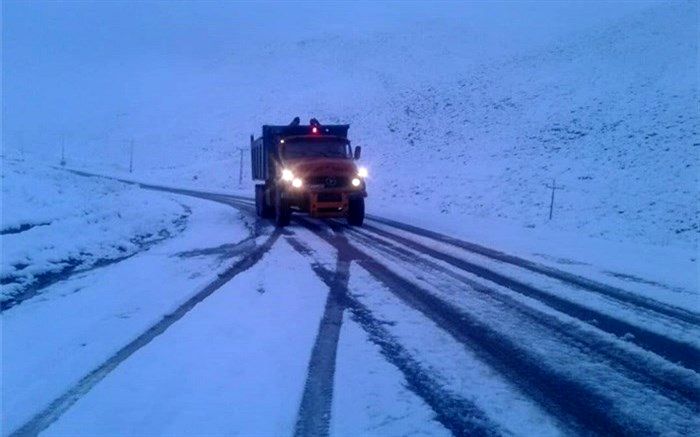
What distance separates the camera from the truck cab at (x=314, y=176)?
17125mm

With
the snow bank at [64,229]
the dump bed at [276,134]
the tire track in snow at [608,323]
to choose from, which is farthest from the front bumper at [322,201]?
the tire track in snow at [608,323]

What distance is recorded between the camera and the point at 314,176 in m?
17.1

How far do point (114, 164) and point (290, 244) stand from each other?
184 ft

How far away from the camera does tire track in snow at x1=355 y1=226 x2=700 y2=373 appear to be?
6.17m

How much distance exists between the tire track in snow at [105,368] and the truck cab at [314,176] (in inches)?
304

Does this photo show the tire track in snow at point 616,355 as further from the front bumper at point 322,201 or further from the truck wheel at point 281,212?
the truck wheel at point 281,212

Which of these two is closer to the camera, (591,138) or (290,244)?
(290,244)

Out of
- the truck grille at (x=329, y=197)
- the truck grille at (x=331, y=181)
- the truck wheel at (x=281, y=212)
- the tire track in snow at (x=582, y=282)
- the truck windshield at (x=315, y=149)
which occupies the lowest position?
the tire track in snow at (x=582, y=282)

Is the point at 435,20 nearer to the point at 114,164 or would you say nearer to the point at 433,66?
the point at 433,66

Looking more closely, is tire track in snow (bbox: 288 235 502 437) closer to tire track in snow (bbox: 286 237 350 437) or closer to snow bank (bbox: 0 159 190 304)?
tire track in snow (bbox: 286 237 350 437)

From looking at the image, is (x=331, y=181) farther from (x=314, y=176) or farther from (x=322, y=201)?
(x=322, y=201)

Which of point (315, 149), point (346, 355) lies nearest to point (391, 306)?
point (346, 355)

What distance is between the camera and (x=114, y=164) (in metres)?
64.7

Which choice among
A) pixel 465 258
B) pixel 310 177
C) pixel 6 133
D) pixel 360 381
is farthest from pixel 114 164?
pixel 360 381
